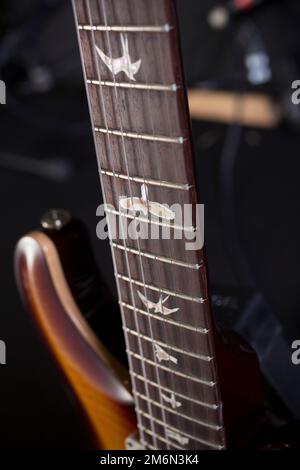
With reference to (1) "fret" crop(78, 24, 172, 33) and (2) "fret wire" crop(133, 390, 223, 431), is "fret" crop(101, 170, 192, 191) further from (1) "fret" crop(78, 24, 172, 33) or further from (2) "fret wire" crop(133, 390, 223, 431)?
(2) "fret wire" crop(133, 390, 223, 431)

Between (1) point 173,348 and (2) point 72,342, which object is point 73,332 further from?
(1) point 173,348

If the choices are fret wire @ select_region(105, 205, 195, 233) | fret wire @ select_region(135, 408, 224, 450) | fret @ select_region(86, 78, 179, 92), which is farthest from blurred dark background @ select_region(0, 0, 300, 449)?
fret @ select_region(86, 78, 179, 92)

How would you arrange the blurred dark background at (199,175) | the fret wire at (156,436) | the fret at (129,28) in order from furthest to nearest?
the blurred dark background at (199,175) < the fret wire at (156,436) < the fret at (129,28)

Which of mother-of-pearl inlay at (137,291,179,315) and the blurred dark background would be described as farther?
the blurred dark background

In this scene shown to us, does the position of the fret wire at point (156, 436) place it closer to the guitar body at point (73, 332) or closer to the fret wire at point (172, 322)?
the guitar body at point (73, 332)

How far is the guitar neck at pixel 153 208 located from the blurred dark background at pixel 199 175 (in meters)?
0.12

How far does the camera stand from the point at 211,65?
1950 millimetres

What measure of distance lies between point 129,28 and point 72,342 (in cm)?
37

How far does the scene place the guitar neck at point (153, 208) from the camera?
520 millimetres

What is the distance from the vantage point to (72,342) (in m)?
0.76

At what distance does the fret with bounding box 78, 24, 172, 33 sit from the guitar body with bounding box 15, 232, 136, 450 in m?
0.25

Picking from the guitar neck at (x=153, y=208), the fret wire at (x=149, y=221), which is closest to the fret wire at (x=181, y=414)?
the guitar neck at (x=153, y=208)

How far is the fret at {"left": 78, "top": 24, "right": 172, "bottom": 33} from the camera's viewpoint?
0.49m

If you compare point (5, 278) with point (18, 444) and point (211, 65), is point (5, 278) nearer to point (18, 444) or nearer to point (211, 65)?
point (18, 444)
